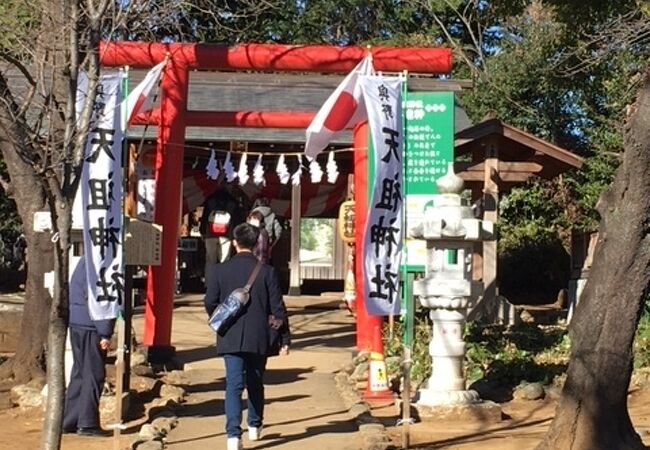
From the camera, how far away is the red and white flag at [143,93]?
10562mm

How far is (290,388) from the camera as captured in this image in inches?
452

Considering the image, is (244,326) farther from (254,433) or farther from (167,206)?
(167,206)

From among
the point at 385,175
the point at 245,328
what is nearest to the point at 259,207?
the point at 385,175

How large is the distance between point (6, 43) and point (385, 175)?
4049mm

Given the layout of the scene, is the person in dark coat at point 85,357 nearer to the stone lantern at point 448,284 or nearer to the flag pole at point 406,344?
the flag pole at point 406,344

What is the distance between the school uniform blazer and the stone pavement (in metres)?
1.00

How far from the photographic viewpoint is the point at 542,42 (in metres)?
22.5

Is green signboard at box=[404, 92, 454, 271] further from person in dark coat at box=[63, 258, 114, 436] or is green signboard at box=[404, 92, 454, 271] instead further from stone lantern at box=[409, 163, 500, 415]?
person in dark coat at box=[63, 258, 114, 436]

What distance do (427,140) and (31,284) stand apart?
4.79 meters

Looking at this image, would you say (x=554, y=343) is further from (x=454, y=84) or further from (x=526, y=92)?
(x=526, y=92)

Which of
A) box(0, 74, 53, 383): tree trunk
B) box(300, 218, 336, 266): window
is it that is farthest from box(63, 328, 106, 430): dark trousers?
box(300, 218, 336, 266): window

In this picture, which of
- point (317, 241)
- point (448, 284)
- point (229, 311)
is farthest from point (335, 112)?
point (317, 241)

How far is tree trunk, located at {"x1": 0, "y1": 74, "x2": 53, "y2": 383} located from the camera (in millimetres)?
10938

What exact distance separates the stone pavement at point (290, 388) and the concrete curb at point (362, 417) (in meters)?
0.09
